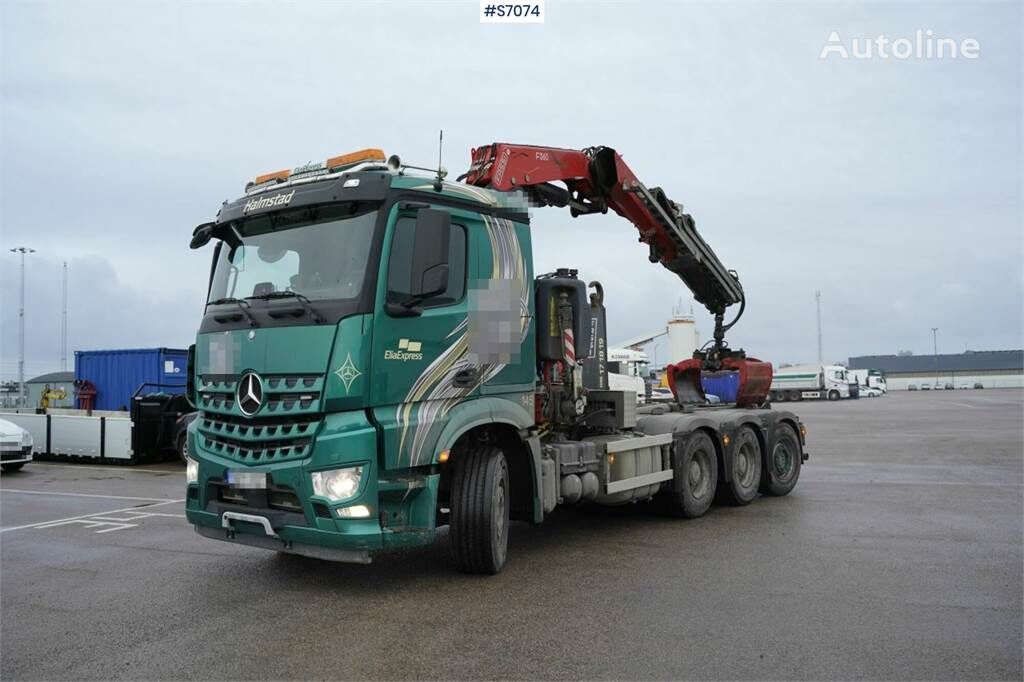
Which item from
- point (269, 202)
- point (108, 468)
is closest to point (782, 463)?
point (269, 202)

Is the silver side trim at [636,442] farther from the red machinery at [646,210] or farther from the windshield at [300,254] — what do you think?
the windshield at [300,254]

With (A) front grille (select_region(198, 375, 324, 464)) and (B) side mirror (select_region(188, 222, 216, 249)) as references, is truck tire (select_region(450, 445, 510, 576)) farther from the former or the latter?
(B) side mirror (select_region(188, 222, 216, 249))

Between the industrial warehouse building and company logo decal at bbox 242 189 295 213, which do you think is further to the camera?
the industrial warehouse building

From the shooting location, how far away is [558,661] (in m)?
4.44

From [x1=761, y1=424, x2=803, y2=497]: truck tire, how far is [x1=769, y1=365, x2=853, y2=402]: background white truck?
2117 inches

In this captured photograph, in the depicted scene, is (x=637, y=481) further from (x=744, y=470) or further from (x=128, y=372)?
(x=128, y=372)

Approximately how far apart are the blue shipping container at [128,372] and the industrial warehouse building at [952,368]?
10136 cm

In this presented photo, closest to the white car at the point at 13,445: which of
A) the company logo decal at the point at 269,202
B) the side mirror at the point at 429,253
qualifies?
the company logo decal at the point at 269,202

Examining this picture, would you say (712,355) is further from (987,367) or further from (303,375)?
(987,367)

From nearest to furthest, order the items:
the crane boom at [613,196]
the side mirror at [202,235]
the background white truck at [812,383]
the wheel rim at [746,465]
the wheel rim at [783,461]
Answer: the side mirror at [202,235]
the crane boom at [613,196]
the wheel rim at [746,465]
the wheel rim at [783,461]
the background white truck at [812,383]

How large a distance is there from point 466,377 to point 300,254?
1.65 m

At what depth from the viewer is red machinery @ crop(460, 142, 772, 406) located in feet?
25.7

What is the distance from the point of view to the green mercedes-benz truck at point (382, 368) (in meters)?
5.46

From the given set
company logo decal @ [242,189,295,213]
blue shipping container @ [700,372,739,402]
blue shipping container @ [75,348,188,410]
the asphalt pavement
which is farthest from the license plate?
blue shipping container @ [75,348,188,410]
